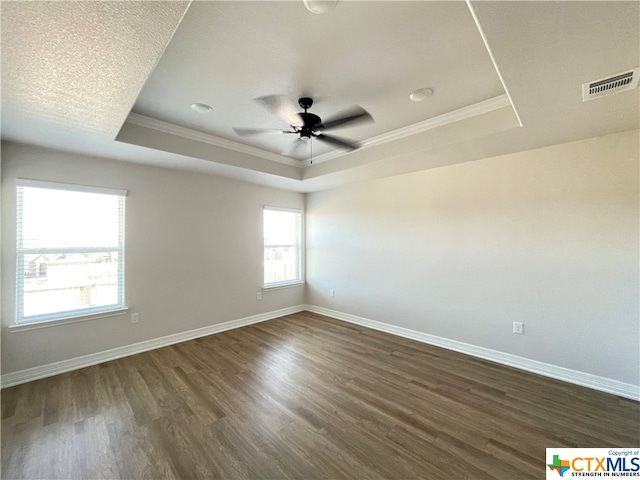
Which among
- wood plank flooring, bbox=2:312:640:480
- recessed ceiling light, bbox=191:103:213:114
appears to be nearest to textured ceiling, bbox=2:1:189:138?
recessed ceiling light, bbox=191:103:213:114

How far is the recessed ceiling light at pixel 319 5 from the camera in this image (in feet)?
4.70

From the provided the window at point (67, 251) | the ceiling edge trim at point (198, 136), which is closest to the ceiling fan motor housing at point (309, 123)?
the ceiling edge trim at point (198, 136)

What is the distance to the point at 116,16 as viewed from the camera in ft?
3.88

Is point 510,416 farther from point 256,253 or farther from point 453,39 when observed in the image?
point 256,253

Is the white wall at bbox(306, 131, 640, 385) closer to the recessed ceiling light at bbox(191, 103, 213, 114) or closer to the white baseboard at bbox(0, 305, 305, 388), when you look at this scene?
the white baseboard at bbox(0, 305, 305, 388)

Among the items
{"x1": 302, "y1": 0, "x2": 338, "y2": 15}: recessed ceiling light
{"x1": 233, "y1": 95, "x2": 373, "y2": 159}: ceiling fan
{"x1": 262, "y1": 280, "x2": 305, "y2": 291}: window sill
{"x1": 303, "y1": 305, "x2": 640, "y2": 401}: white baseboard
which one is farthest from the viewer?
{"x1": 262, "y1": 280, "x2": 305, "y2": 291}: window sill

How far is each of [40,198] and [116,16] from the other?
2.73 metres

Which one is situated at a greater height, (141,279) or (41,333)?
(141,279)

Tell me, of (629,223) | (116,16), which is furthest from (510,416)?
(116,16)

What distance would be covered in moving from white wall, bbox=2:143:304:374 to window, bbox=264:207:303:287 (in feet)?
Result: 0.67

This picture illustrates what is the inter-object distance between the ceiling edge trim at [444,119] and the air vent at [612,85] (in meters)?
0.58

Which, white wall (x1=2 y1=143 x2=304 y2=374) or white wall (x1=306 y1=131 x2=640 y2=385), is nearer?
white wall (x1=306 y1=131 x2=640 y2=385)

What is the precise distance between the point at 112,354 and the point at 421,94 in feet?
14.9

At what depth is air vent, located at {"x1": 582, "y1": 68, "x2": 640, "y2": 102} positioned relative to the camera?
1.59 m
